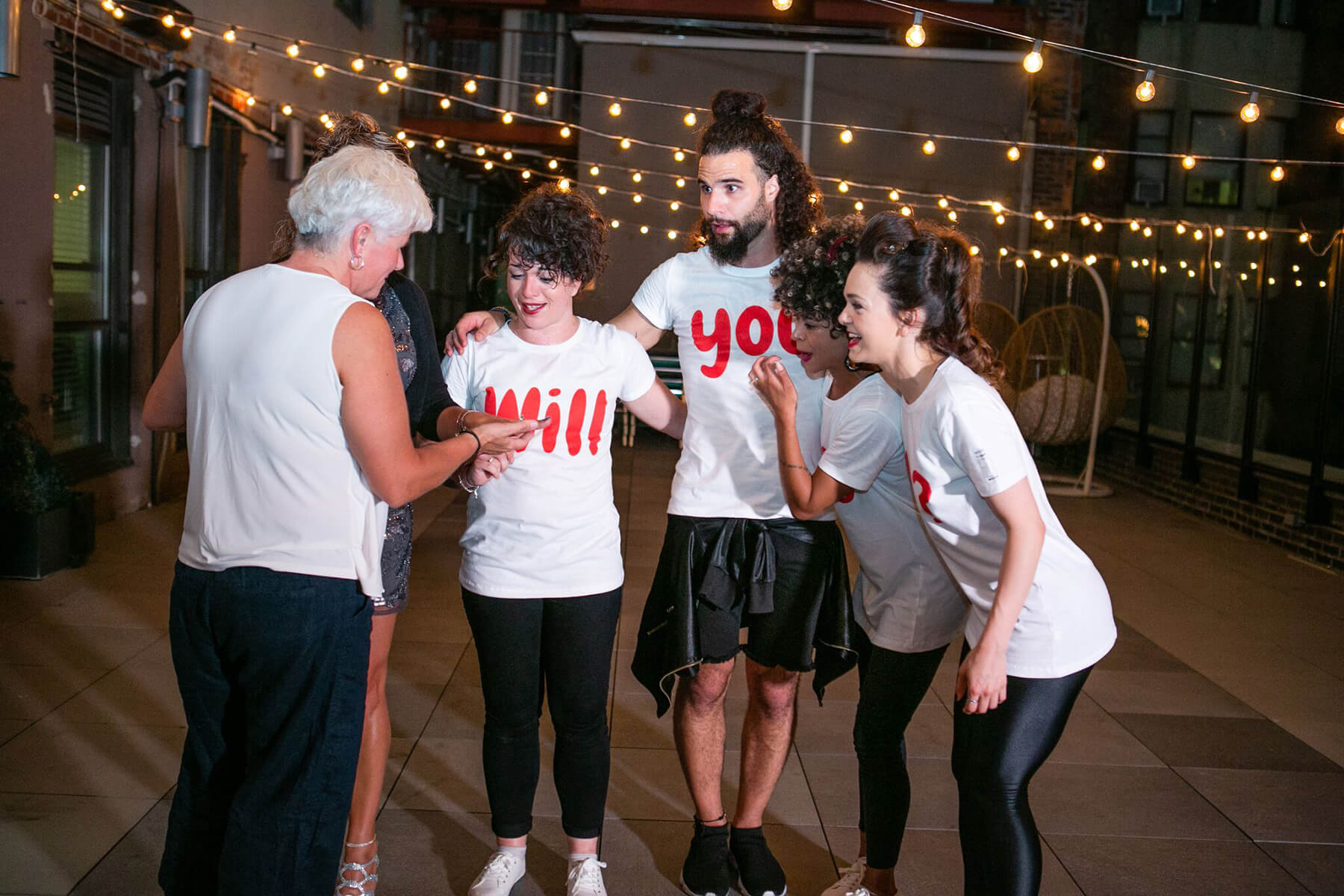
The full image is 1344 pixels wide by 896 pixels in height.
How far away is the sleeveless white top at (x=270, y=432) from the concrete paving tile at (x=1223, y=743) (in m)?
2.78

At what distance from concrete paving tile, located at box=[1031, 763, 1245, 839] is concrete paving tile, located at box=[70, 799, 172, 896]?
209 cm

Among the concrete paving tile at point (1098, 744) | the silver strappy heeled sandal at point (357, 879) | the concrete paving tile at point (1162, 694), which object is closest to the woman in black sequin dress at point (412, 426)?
the silver strappy heeled sandal at point (357, 879)

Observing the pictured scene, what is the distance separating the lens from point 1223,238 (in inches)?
350

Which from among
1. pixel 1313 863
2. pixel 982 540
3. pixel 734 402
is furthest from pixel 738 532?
pixel 1313 863

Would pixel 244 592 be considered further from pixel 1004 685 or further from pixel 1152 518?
pixel 1152 518

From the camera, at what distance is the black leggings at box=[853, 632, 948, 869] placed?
2.40 m

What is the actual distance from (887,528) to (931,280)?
1.75 feet

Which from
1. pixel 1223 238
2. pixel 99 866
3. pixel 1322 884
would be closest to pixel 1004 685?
pixel 1322 884

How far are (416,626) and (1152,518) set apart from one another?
5.62 m

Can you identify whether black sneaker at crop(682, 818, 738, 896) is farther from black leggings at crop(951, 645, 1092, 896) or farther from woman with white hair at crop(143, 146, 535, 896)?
woman with white hair at crop(143, 146, 535, 896)

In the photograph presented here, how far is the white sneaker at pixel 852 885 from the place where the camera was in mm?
2545

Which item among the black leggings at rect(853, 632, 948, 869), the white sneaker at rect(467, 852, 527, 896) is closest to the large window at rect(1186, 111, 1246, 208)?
the black leggings at rect(853, 632, 948, 869)

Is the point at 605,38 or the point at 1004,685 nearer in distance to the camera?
the point at 1004,685

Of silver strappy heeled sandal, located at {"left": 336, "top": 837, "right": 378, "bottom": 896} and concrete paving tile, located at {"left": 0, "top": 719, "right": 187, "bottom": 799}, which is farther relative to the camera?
concrete paving tile, located at {"left": 0, "top": 719, "right": 187, "bottom": 799}
